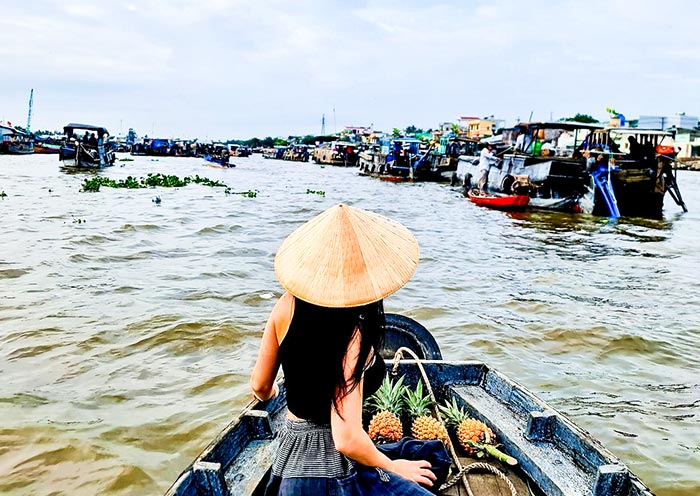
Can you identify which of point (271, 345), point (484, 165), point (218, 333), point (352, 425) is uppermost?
point (484, 165)

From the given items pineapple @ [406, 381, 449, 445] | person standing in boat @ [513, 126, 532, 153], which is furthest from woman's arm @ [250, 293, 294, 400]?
person standing in boat @ [513, 126, 532, 153]

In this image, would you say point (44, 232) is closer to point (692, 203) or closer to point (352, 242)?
point (352, 242)

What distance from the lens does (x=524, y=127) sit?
23.0 meters

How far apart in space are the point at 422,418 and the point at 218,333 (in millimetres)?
3851

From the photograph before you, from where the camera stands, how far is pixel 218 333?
651 centimetres

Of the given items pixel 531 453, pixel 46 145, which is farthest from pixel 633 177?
pixel 46 145

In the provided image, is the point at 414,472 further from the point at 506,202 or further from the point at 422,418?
the point at 506,202

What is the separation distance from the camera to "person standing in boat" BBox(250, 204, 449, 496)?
1848mm

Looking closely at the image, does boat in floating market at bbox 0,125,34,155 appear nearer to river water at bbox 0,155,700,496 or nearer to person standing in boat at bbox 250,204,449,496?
river water at bbox 0,155,700,496

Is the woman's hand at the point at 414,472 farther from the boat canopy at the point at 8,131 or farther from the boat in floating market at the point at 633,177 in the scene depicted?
the boat canopy at the point at 8,131

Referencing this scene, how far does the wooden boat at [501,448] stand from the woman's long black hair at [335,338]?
3.25ft

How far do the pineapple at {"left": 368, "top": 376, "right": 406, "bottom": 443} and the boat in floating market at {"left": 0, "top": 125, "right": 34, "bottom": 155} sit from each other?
58287mm

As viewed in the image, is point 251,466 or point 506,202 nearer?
point 251,466

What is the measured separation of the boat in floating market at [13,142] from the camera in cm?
5034
